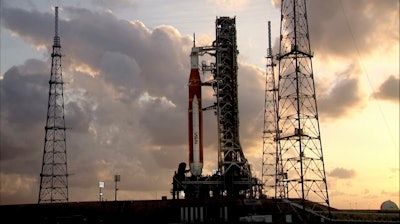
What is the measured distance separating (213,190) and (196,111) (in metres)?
19.2

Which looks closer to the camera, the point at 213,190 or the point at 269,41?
the point at 213,190

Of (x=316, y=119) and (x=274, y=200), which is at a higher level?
(x=316, y=119)

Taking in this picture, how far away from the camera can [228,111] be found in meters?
140

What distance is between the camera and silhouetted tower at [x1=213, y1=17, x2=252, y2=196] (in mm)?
137625

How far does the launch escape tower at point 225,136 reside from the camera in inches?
5359

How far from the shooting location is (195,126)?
13850 centimetres

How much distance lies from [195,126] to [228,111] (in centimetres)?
886

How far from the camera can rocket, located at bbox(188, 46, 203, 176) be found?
137375 millimetres

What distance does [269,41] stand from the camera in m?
150

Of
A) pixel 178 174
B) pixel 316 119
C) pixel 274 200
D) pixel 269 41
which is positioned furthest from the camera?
pixel 269 41

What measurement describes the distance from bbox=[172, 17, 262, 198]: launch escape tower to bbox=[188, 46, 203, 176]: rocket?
2093mm

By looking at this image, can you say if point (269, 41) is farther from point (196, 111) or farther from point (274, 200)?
point (274, 200)

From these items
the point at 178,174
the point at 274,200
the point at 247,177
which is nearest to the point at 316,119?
the point at 274,200

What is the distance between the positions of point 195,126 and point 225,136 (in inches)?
307
